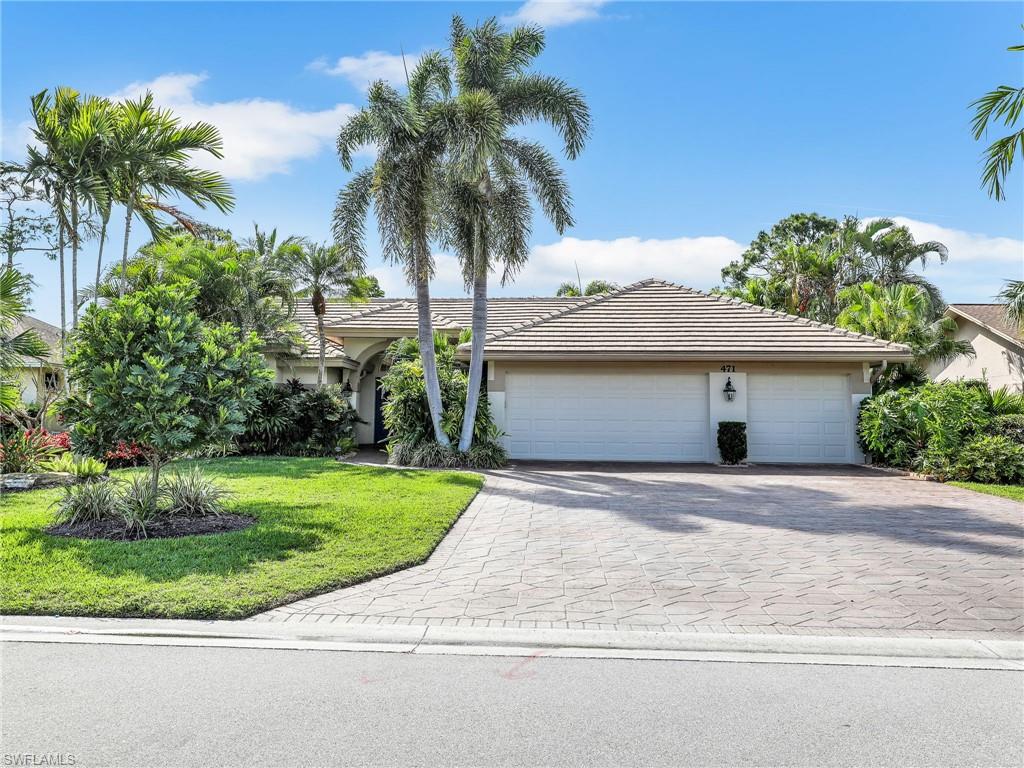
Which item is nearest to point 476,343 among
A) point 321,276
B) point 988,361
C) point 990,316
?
point 321,276

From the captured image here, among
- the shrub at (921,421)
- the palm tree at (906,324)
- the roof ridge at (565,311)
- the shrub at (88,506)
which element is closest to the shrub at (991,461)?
the shrub at (921,421)

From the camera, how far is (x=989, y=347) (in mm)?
22703

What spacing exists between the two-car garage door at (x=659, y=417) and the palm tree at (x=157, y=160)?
8.12 meters

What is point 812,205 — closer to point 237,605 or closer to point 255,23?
point 255,23

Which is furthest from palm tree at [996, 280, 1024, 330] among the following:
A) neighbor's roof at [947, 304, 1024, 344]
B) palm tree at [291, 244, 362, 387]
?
palm tree at [291, 244, 362, 387]

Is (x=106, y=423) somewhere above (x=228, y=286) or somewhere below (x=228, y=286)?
below

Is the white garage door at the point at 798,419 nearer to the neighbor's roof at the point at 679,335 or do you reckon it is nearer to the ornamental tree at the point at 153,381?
the neighbor's roof at the point at 679,335

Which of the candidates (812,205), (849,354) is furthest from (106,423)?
(812,205)

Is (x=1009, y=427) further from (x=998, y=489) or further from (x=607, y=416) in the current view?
(x=607, y=416)

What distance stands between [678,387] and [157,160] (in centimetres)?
1263

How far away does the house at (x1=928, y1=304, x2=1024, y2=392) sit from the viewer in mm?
21438

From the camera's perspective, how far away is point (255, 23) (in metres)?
10.5

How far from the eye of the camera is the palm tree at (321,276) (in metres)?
18.2

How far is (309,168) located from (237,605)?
1285cm
